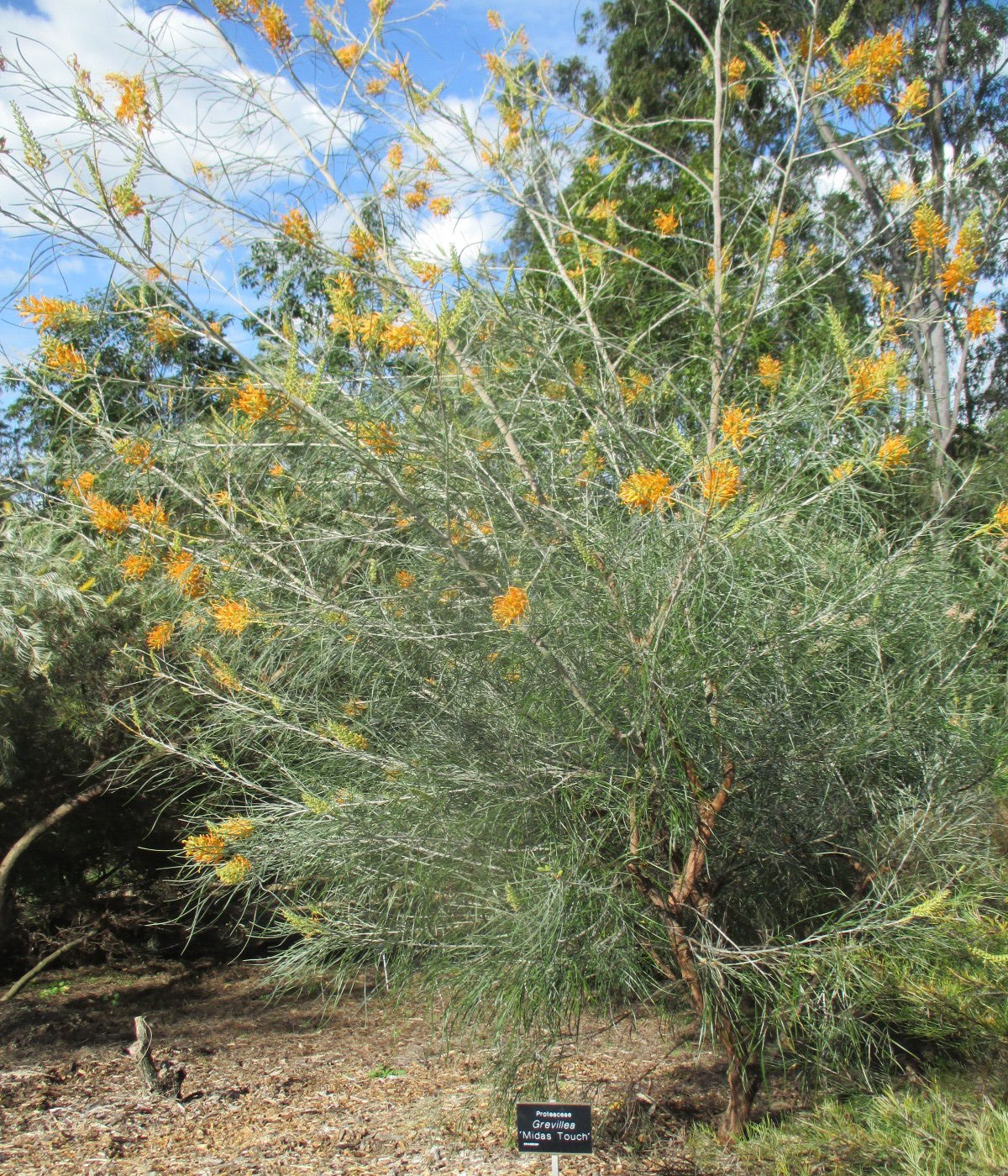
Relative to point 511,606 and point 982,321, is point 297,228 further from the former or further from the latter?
point 982,321

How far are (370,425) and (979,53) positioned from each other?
26.2 ft

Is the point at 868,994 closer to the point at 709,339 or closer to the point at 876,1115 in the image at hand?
the point at 876,1115

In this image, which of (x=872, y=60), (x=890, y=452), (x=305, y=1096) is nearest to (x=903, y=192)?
(x=872, y=60)

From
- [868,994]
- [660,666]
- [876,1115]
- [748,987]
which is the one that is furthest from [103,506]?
[876,1115]

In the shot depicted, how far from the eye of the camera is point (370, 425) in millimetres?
2258

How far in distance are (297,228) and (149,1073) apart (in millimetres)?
3222

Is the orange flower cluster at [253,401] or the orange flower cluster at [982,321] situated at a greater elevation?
the orange flower cluster at [982,321]

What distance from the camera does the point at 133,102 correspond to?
7.50 feet

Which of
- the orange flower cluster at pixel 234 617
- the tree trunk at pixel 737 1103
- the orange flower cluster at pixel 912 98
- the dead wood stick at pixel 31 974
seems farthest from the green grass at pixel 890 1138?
the dead wood stick at pixel 31 974

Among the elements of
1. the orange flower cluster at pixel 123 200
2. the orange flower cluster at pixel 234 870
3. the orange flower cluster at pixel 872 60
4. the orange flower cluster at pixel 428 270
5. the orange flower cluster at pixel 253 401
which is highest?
the orange flower cluster at pixel 872 60

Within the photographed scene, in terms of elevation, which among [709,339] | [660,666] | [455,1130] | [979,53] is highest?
[979,53]

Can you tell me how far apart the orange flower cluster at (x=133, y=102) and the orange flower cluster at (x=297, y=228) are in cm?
37

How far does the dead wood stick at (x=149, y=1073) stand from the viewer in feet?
12.4

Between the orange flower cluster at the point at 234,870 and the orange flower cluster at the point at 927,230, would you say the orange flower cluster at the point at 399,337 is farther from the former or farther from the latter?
the orange flower cluster at the point at 234,870
